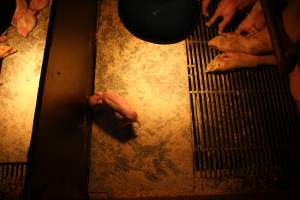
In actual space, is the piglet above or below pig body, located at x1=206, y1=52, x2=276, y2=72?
above

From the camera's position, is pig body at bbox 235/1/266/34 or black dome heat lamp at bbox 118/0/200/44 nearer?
black dome heat lamp at bbox 118/0/200/44

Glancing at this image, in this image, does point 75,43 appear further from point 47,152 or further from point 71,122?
point 47,152

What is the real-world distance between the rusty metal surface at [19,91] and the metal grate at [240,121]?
8.19ft

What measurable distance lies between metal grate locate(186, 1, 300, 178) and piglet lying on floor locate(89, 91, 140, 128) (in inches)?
40.5

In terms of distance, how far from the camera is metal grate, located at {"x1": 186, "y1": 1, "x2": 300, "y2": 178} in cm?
334

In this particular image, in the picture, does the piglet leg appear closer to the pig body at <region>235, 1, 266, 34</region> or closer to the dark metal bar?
the dark metal bar

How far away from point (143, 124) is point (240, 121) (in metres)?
1.50

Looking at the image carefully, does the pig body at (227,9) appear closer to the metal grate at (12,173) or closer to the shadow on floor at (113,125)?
the shadow on floor at (113,125)

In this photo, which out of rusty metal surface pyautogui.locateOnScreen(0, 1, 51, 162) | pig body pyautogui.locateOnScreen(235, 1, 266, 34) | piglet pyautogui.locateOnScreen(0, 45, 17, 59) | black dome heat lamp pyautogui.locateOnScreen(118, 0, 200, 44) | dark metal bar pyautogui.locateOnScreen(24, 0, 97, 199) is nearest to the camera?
black dome heat lamp pyautogui.locateOnScreen(118, 0, 200, 44)

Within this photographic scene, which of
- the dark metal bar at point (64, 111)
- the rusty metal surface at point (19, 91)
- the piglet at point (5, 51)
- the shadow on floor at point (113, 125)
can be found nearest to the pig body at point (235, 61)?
the shadow on floor at point (113, 125)

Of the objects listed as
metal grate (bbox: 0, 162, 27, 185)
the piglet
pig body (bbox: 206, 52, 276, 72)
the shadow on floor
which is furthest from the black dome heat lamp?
the piglet

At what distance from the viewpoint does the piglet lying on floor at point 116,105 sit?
3146mm

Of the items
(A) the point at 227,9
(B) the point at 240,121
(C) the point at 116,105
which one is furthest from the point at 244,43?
(C) the point at 116,105

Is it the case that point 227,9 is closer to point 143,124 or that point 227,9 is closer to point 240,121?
point 240,121
